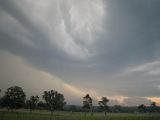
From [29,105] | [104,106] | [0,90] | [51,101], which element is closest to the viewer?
[0,90]

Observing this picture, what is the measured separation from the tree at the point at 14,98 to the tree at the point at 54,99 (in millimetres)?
14741

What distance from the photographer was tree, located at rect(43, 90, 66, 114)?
133 m

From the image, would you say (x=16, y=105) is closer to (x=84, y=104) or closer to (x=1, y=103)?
(x=1, y=103)

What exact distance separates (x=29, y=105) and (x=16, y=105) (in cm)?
2846

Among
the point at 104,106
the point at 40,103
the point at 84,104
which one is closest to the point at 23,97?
the point at 40,103

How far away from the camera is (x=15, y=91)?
131 m

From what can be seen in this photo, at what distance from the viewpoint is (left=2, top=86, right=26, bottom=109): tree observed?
413 feet

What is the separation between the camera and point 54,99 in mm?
134375

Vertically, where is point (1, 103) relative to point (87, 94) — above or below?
below

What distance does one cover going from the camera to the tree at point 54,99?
133250mm

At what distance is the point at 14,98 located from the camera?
128 metres

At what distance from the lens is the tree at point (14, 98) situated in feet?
413

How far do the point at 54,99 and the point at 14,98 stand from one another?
2519cm

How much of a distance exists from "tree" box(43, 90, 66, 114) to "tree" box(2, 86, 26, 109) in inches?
580
